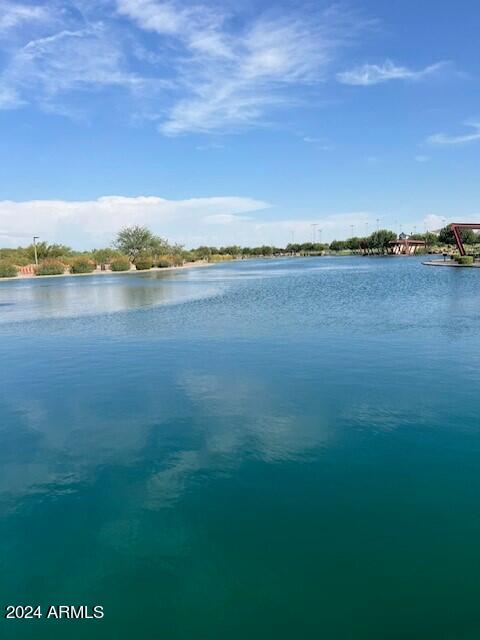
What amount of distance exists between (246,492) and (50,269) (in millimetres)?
64167

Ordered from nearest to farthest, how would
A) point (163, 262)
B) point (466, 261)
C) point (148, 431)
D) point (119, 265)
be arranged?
point (148, 431), point (466, 261), point (119, 265), point (163, 262)

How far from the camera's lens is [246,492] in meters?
6.69

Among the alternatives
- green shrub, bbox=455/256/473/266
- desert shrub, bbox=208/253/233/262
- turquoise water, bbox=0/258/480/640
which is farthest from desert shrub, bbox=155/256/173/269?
turquoise water, bbox=0/258/480/640

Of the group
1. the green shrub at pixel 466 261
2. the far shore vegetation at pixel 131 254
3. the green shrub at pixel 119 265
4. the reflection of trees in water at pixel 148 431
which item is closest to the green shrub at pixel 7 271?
the far shore vegetation at pixel 131 254

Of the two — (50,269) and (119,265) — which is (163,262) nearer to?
(119,265)

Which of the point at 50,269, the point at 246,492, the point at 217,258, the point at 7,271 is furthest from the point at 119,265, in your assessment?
the point at 246,492

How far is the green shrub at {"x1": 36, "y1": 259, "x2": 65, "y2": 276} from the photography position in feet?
211

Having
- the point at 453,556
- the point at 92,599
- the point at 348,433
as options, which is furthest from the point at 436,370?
the point at 92,599

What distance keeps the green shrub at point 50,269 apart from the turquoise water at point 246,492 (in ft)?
176

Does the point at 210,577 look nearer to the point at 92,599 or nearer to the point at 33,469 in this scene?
the point at 92,599

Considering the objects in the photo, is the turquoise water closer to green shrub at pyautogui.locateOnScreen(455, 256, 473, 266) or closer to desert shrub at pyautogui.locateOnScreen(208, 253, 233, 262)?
green shrub at pyautogui.locateOnScreen(455, 256, 473, 266)

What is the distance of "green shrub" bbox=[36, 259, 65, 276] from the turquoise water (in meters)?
53.7

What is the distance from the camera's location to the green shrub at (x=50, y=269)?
64.3 meters

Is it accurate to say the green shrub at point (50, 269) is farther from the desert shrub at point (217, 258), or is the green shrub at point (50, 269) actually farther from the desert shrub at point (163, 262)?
the desert shrub at point (217, 258)
